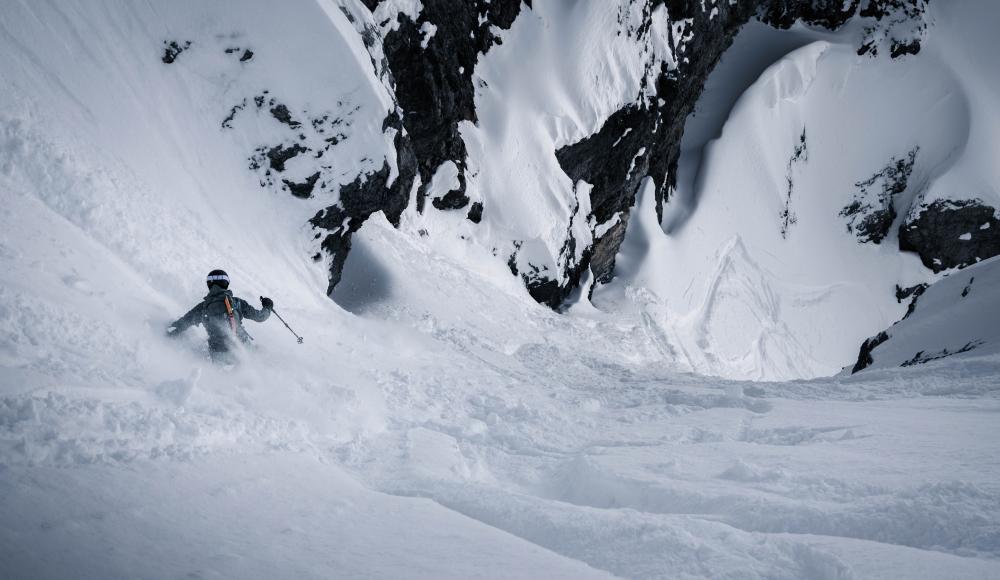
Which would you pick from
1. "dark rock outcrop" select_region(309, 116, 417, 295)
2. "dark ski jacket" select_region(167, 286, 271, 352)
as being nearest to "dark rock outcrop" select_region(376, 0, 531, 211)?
"dark rock outcrop" select_region(309, 116, 417, 295)

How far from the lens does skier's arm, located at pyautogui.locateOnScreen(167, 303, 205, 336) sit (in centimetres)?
556

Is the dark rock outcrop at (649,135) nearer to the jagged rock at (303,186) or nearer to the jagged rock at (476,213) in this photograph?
the jagged rock at (476,213)

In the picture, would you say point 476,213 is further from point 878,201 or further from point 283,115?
point 878,201

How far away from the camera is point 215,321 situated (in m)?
5.85

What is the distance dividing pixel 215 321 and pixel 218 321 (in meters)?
0.03

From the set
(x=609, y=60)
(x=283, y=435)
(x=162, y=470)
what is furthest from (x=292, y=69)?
(x=609, y=60)

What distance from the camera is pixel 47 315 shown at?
427cm

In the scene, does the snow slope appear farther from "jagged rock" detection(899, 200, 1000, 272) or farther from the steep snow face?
"jagged rock" detection(899, 200, 1000, 272)

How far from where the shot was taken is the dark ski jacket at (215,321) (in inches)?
223

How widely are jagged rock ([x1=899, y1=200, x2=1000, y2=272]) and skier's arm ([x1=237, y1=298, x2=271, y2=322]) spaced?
130 ft

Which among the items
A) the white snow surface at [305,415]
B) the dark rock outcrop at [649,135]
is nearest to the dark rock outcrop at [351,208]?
the white snow surface at [305,415]

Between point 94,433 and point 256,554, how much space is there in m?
1.45

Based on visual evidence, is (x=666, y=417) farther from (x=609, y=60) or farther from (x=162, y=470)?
(x=609, y=60)

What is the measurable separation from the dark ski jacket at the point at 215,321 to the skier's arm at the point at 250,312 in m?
0.32
